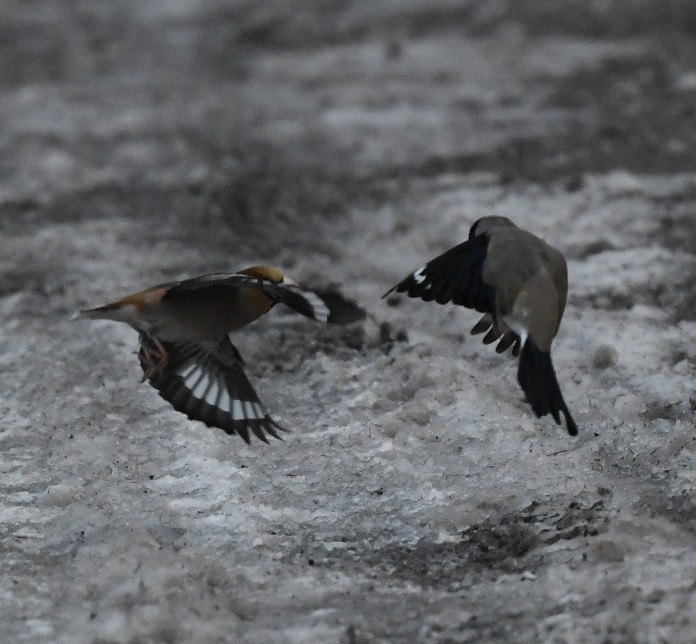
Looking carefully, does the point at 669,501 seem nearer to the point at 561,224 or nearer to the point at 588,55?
the point at 561,224

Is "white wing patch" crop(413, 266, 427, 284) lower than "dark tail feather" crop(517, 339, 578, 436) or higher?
higher

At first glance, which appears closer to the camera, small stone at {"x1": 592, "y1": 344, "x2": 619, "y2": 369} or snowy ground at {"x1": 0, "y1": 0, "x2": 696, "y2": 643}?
snowy ground at {"x1": 0, "y1": 0, "x2": 696, "y2": 643}

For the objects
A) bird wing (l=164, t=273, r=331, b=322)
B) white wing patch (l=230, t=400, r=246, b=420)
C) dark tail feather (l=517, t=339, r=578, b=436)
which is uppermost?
bird wing (l=164, t=273, r=331, b=322)

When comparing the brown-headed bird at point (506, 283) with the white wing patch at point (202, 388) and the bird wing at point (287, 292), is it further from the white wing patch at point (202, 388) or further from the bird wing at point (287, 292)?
the white wing patch at point (202, 388)

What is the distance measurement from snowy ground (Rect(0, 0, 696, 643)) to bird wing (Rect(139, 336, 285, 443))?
0.94 feet

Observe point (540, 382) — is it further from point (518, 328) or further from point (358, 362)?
point (358, 362)

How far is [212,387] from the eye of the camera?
4230 mm

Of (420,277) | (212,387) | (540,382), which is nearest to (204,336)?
(212,387)

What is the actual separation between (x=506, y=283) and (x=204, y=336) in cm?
115

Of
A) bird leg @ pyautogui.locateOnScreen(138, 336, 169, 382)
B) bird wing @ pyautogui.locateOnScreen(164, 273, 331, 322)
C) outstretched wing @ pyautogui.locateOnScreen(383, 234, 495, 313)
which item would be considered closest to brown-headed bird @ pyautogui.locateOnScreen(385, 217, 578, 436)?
outstretched wing @ pyautogui.locateOnScreen(383, 234, 495, 313)

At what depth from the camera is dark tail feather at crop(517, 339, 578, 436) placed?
385 centimetres

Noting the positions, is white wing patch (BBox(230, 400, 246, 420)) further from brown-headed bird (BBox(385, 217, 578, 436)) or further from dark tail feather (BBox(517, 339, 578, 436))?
dark tail feather (BBox(517, 339, 578, 436))

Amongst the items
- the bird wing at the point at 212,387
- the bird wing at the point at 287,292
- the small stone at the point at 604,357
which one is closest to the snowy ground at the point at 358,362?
the small stone at the point at 604,357

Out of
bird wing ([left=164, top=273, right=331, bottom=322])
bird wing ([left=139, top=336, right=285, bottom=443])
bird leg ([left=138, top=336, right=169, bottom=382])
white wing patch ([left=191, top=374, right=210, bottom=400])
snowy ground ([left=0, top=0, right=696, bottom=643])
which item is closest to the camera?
snowy ground ([left=0, top=0, right=696, bottom=643])
